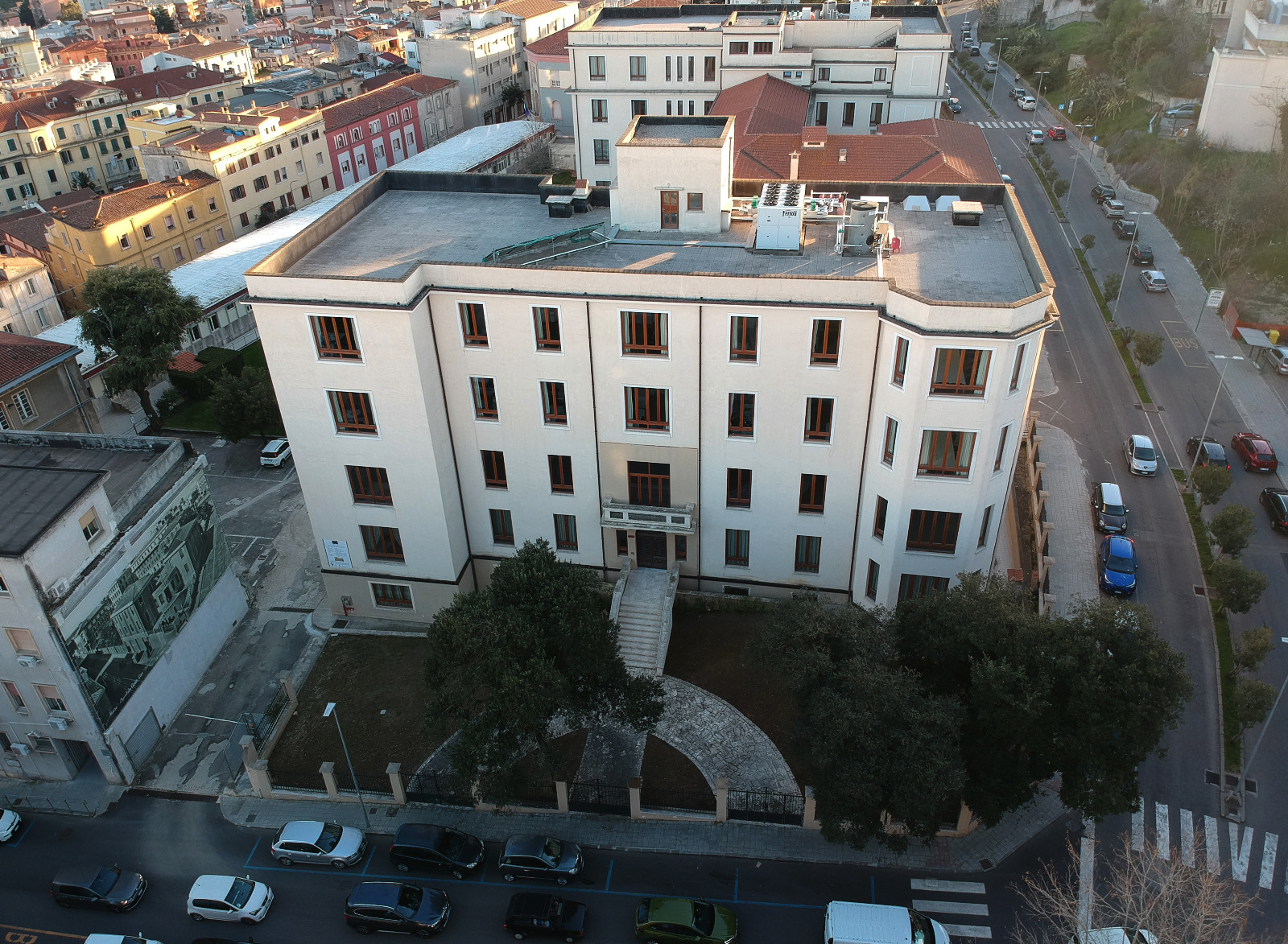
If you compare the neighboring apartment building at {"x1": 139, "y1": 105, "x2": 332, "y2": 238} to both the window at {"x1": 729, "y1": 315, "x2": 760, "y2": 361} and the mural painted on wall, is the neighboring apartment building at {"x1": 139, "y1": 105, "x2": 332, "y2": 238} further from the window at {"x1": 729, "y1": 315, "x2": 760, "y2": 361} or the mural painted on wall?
the window at {"x1": 729, "y1": 315, "x2": 760, "y2": 361}

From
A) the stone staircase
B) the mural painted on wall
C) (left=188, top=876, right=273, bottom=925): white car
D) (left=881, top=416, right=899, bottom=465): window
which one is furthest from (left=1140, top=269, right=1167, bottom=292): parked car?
(left=188, top=876, right=273, bottom=925): white car

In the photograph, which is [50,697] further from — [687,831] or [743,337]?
[743,337]

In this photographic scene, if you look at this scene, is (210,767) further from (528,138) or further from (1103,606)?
(528,138)

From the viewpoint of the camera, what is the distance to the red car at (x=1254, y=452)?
5131 centimetres

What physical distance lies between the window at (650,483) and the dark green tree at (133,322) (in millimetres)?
35962

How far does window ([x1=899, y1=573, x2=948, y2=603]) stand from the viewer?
36.9 metres

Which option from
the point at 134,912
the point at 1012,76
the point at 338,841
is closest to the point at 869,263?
the point at 338,841

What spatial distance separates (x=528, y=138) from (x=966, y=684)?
97.1 m

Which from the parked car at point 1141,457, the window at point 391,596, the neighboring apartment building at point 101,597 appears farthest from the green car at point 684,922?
the parked car at point 1141,457

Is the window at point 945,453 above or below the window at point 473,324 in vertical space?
below

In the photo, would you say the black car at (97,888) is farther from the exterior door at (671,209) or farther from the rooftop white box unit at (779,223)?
the rooftop white box unit at (779,223)

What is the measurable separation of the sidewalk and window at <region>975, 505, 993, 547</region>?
971cm

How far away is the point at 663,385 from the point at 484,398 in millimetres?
7928

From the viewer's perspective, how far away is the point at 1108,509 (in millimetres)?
47844
